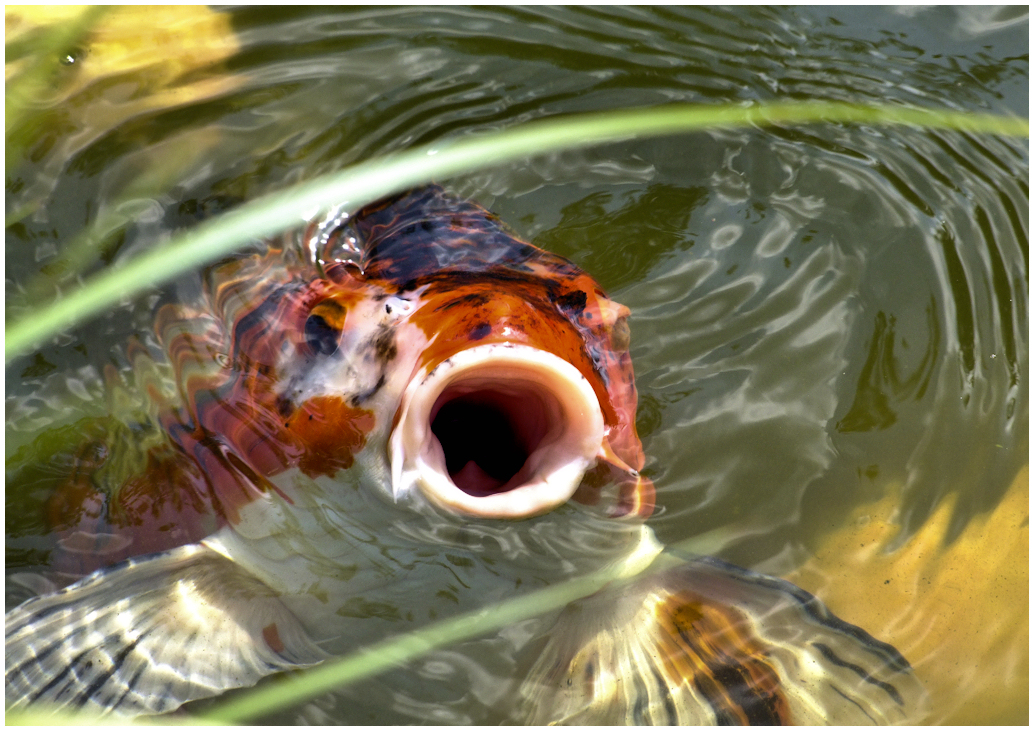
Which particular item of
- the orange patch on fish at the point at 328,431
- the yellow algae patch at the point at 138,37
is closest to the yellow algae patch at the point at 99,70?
the yellow algae patch at the point at 138,37

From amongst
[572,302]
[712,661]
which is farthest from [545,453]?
[712,661]

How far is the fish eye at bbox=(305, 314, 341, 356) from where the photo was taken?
132 cm

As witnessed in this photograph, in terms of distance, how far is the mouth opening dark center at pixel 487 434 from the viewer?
1326 mm

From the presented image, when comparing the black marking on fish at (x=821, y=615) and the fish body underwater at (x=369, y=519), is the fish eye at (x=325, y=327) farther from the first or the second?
the black marking on fish at (x=821, y=615)

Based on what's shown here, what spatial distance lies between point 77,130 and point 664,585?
1.72 meters

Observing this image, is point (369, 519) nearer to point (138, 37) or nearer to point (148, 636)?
point (148, 636)

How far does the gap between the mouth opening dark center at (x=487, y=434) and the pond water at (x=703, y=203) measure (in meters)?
0.48

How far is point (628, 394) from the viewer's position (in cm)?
148

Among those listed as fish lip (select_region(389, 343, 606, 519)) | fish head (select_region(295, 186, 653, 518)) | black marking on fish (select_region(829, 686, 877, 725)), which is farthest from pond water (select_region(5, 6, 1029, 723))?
fish lip (select_region(389, 343, 606, 519))

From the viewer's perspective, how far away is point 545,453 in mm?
1252

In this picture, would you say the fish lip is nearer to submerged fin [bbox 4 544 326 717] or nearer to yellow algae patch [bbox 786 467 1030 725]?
submerged fin [bbox 4 544 326 717]

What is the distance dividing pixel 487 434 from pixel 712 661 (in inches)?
26.5

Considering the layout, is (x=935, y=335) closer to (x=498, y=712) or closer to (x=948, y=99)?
(x=948, y=99)

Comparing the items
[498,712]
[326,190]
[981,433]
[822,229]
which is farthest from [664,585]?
[326,190]
